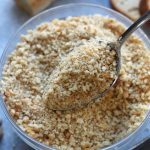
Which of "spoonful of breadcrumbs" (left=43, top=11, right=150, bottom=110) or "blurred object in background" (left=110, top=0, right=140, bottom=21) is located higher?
"blurred object in background" (left=110, top=0, right=140, bottom=21)

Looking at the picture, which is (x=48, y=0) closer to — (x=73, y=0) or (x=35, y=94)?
(x=73, y=0)

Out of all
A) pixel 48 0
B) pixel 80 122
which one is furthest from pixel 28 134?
pixel 48 0

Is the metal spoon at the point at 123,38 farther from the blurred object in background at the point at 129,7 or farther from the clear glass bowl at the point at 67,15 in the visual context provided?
the blurred object in background at the point at 129,7

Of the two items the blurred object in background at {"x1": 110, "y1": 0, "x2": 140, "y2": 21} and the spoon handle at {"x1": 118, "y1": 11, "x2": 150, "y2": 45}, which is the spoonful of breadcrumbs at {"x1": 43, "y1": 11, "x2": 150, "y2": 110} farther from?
the blurred object in background at {"x1": 110, "y1": 0, "x2": 140, "y2": 21}

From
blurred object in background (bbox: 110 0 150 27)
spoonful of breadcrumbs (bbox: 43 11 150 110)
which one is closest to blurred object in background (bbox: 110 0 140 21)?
blurred object in background (bbox: 110 0 150 27)


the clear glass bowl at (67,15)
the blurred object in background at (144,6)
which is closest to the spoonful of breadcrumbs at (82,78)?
the clear glass bowl at (67,15)

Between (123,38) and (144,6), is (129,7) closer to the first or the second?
(144,6)
